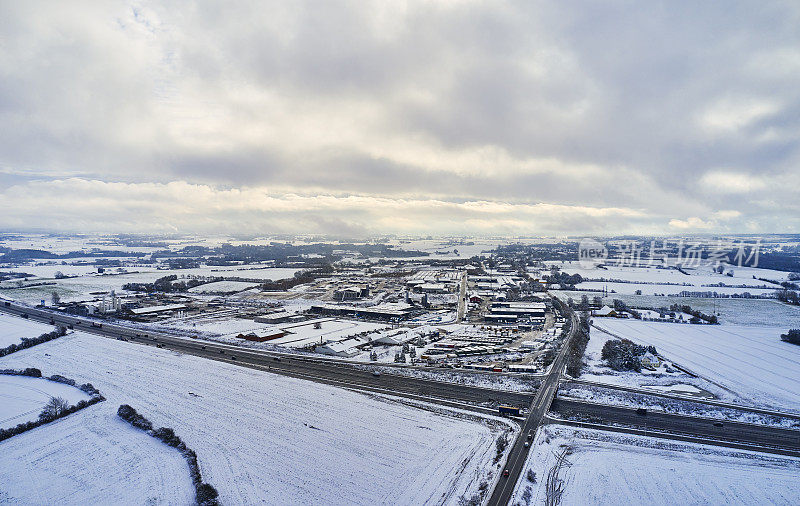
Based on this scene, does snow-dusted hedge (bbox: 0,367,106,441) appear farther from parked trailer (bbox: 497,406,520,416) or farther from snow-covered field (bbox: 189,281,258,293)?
snow-covered field (bbox: 189,281,258,293)

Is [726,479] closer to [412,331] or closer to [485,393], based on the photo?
[485,393]

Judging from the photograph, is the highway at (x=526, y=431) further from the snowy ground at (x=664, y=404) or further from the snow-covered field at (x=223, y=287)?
the snow-covered field at (x=223, y=287)

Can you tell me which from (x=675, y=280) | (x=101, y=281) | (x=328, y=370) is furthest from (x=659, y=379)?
(x=101, y=281)

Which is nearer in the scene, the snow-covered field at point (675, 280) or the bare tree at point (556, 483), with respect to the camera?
the bare tree at point (556, 483)

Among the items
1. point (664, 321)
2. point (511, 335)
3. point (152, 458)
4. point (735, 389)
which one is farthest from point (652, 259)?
point (152, 458)

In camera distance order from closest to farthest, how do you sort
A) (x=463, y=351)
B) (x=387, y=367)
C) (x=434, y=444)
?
1. (x=434, y=444)
2. (x=387, y=367)
3. (x=463, y=351)

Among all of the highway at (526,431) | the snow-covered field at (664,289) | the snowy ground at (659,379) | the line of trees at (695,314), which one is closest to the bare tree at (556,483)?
the highway at (526,431)

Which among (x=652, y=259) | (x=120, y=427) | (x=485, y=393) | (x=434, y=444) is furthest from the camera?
(x=652, y=259)
